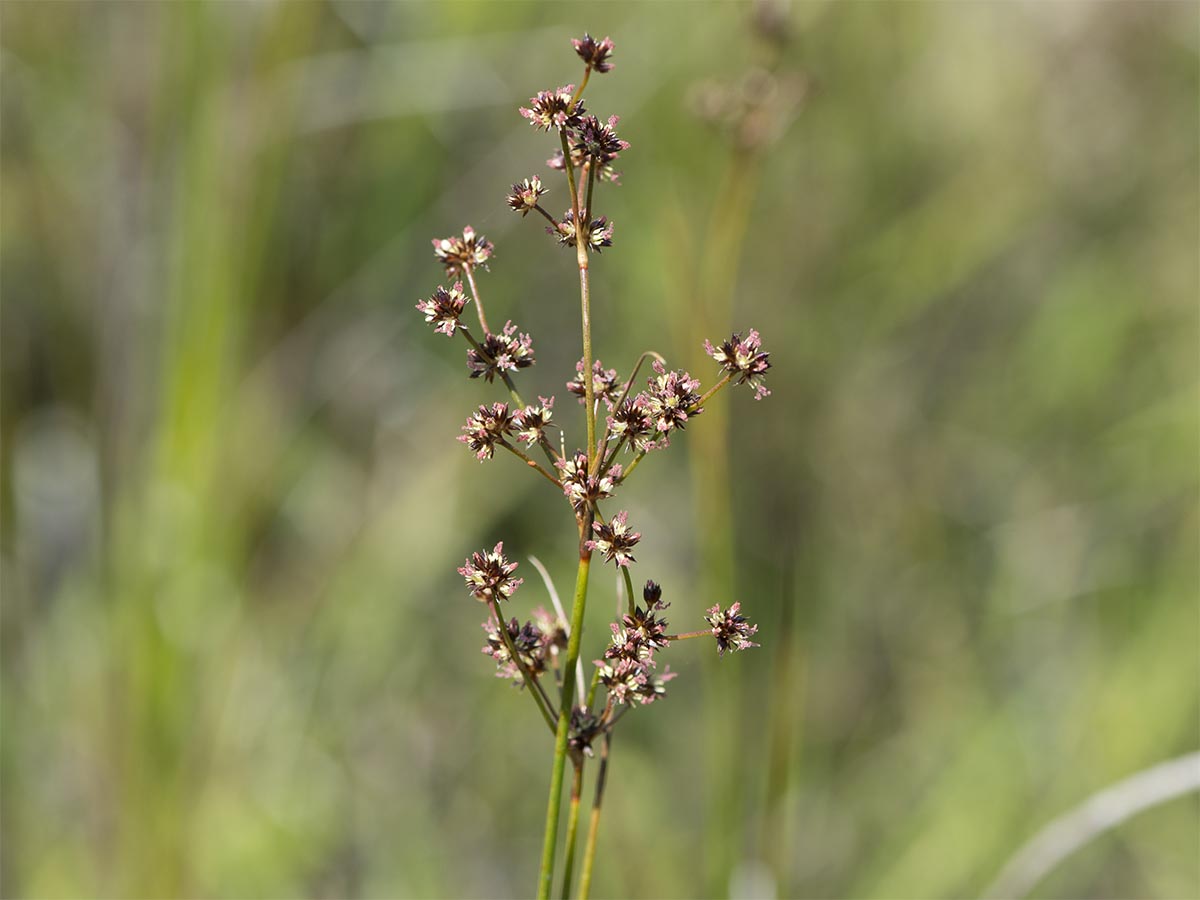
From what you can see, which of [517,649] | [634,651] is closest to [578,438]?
[517,649]

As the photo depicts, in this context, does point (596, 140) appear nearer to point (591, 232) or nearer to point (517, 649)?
point (591, 232)

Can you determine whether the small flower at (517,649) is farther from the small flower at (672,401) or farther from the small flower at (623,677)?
the small flower at (672,401)

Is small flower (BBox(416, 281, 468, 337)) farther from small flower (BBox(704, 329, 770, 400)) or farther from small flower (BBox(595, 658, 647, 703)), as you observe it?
small flower (BBox(595, 658, 647, 703))

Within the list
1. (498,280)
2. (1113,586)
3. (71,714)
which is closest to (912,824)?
(1113,586)

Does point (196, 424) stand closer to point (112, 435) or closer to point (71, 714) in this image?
point (112, 435)

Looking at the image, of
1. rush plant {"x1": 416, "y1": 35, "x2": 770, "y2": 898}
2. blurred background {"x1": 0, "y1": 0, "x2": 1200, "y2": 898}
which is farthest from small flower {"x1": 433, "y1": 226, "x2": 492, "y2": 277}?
blurred background {"x1": 0, "y1": 0, "x2": 1200, "y2": 898}

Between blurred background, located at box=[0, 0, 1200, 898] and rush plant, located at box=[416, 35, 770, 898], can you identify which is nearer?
rush plant, located at box=[416, 35, 770, 898]
